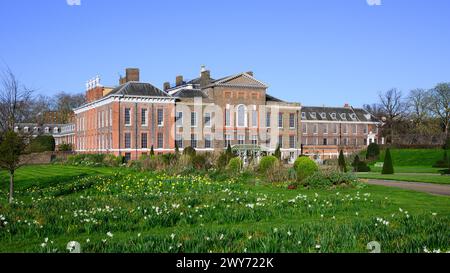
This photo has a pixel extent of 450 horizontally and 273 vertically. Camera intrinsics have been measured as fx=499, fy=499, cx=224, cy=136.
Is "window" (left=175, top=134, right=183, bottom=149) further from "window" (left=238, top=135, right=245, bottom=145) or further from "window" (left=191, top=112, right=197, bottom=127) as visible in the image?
"window" (left=238, top=135, right=245, bottom=145)

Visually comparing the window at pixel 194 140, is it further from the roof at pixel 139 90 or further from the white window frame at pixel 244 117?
the roof at pixel 139 90

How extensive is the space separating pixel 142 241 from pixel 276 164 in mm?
17033

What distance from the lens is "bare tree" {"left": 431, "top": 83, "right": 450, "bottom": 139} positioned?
211ft

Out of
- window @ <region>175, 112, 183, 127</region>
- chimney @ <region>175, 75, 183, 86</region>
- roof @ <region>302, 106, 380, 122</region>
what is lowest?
window @ <region>175, 112, 183, 127</region>

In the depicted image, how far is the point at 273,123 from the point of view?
63.4 metres

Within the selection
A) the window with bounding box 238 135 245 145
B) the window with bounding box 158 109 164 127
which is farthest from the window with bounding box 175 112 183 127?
the window with bounding box 238 135 245 145

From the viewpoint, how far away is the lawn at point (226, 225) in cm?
746

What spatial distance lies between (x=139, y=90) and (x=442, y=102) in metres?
40.2

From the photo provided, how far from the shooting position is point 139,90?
55062 millimetres

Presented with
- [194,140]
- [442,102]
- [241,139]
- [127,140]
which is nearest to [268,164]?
[127,140]

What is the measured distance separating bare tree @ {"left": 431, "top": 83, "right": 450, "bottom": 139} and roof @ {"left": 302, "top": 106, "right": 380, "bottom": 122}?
548 inches

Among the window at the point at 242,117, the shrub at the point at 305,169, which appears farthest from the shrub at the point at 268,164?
the window at the point at 242,117
